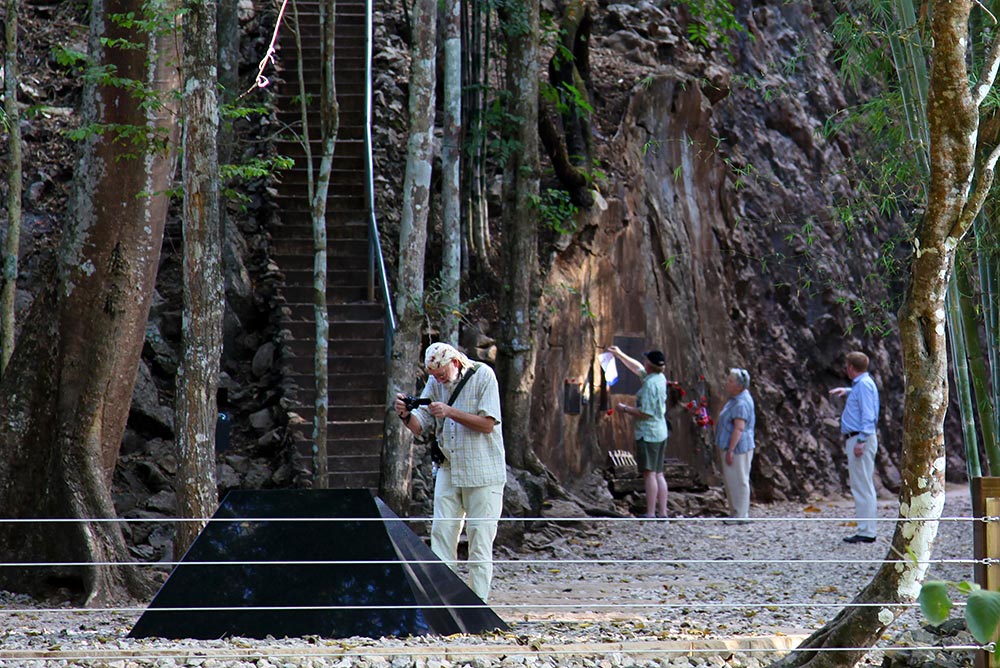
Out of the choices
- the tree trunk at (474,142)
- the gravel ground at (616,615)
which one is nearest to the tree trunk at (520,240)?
the tree trunk at (474,142)

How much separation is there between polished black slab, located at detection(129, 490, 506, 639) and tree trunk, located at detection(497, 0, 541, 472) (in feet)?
21.7

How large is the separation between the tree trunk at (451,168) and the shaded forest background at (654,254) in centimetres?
213

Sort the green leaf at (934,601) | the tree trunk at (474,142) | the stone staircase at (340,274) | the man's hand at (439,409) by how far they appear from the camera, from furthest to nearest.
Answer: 1. the tree trunk at (474,142)
2. the stone staircase at (340,274)
3. the man's hand at (439,409)
4. the green leaf at (934,601)

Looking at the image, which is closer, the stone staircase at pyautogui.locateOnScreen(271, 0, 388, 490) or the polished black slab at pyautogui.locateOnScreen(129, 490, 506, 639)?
the polished black slab at pyautogui.locateOnScreen(129, 490, 506, 639)

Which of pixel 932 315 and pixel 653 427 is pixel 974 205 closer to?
pixel 932 315

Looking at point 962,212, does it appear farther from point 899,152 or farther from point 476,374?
point 899,152

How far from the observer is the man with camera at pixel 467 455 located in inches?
266

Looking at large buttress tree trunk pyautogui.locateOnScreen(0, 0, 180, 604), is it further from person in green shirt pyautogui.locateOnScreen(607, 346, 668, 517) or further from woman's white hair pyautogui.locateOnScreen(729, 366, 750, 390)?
woman's white hair pyautogui.locateOnScreen(729, 366, 750, 390)

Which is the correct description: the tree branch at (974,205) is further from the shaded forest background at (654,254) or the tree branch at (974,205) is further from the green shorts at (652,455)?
the green shorts at (652,455)

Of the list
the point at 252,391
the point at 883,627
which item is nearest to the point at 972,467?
the point at 883,627

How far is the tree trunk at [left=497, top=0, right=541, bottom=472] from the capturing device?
12766 millimetres

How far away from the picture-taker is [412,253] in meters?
10.6

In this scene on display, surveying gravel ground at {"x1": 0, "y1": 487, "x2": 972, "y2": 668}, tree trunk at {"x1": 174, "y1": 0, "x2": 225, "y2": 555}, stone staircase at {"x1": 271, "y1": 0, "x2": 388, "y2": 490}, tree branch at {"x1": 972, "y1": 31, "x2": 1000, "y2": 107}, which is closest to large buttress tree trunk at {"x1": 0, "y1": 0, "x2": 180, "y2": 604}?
tree trunk at {"x1": 174, "y1": 0, "x2": 225, "y2": 555}

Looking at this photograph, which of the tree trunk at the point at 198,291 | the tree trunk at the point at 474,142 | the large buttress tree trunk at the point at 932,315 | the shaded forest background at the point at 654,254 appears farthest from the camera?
the tree trunk at the point at 474,142
